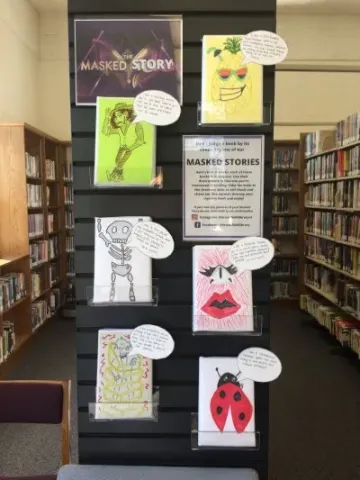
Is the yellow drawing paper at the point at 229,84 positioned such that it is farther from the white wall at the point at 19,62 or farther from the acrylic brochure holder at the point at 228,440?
the white wall at the point at 19,62

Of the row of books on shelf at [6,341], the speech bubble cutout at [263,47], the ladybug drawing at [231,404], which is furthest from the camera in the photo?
the row of books on shelf at [6,341]

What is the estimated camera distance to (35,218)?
512cm

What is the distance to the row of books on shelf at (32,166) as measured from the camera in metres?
4.80

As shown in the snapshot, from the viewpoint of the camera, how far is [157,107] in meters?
1.42

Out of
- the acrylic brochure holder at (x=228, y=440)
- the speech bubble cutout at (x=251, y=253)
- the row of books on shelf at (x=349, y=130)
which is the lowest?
the acrylic brochure holder at (x=228, y=440)

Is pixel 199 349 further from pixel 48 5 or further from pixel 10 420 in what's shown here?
pixel 48 5

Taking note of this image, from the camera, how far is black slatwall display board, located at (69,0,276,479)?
144cm

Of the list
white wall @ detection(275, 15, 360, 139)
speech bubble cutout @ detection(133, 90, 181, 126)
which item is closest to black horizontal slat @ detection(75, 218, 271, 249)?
speech bubble cutout @ detection(133, 90, 181, 126)

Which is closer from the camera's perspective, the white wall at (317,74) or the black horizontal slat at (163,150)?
the black horizontal slat at (163,150)

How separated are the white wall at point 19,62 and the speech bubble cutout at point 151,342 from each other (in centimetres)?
431

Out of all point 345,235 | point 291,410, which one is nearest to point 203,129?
point 291,410

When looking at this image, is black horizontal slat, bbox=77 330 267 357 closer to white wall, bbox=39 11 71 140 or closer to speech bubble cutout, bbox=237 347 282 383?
speech bubble cutout, bbox=237 347 282 383

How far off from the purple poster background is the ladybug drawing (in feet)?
3.05

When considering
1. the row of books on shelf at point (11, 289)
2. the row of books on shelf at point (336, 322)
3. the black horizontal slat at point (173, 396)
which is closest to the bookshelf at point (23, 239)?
the row of books on shelf at point (11, 289)
